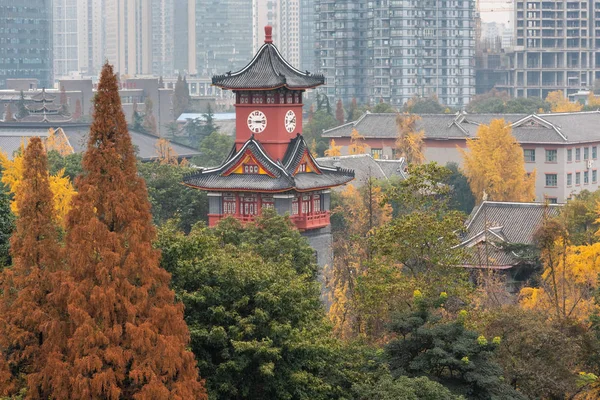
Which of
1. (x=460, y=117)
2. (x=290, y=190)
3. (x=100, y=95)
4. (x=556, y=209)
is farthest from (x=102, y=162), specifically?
(x=460, y=117)

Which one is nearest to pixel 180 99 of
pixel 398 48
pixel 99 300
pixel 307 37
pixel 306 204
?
pixel 398 48

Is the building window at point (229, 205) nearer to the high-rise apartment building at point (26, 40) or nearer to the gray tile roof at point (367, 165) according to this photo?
the gray tile roof at point (367, 165)

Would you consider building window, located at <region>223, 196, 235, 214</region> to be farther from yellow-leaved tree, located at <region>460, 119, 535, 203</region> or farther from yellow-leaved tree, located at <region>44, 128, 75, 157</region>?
yellow-leaved tree, located at <region>44, 128, 75, 157</region>

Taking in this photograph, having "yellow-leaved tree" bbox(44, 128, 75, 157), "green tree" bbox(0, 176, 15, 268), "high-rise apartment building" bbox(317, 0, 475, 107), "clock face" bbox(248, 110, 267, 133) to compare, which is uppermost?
"high-rise apartment building" bbox(317, 0, 475, 107)

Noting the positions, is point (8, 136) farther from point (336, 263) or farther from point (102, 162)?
point (102, 162)

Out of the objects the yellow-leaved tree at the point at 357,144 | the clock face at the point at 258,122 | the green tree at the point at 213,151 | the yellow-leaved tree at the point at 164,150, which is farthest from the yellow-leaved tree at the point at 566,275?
the yellow-leaved tree at the point at 357,144

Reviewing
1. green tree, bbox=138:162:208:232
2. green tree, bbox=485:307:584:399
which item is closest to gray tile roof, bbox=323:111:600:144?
green tree, bbox=138:162:208:232

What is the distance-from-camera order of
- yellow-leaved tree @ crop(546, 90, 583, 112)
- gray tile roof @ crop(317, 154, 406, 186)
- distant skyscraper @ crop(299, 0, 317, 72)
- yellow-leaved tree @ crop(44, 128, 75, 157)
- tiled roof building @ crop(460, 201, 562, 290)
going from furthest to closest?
distant skyscraper @ crop(299, 0, 317, 72) → yellow-leaved tree @ crop(546, 90, 583, 112) → yellow-leaved tree @ crop(44, 128, 75, 157) → gray tile roof @ crop(317, 154, 406, 186) → tiled roof building @ crop(460, 201, 562, 290)
